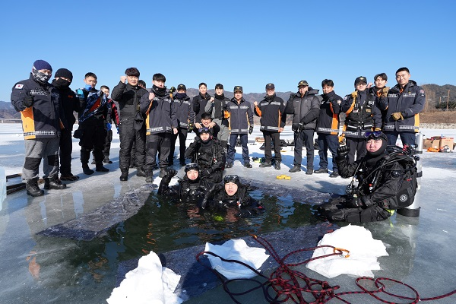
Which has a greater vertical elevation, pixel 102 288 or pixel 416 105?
pixel 416 105

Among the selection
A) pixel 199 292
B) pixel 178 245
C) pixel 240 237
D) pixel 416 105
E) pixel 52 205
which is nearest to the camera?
pixel 199 292

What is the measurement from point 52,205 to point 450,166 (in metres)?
9.73

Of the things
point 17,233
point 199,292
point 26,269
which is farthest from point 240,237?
point 17,233

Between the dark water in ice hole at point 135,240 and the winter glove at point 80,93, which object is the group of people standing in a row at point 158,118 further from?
the dark water in ice hole at point 135,240

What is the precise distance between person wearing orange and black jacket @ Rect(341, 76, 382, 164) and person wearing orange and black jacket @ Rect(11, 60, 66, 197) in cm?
573

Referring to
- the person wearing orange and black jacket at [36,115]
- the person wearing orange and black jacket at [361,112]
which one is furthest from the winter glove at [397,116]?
the person wearing orange and black jacket at [36,115]

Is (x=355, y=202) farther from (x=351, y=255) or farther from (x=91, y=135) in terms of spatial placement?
(x=91, y=135)

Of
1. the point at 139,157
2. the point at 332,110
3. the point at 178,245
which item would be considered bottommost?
the point at 178,245

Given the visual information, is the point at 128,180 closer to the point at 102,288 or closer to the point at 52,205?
the point at 52,205

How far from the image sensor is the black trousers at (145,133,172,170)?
6.32 metres

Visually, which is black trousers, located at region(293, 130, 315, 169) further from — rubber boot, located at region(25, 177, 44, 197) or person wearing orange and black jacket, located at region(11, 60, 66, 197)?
rubber boot, located at region(25, 177, 44, 197)

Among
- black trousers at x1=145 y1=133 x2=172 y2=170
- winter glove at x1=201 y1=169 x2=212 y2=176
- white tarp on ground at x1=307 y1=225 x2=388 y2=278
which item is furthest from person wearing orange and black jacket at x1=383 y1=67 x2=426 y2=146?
black trousers at x1=145 y1=133 x2=172 y2=170

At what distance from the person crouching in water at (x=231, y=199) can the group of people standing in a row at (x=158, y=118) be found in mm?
1048

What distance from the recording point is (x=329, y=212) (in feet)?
13.3
